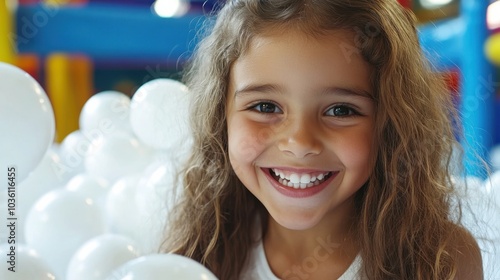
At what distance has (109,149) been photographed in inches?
54.1

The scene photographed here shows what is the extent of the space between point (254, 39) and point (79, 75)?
2.77 m

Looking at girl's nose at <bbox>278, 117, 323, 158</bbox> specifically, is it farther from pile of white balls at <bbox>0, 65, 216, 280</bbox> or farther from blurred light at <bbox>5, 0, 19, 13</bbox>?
blurred light at <bbox>5, 0, 19, 13</bbox>

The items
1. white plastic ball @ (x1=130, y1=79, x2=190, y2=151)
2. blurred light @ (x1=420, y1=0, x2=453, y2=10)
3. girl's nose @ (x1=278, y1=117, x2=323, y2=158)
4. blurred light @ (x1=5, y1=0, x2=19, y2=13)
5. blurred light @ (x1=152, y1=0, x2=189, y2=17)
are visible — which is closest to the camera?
girl's nose @ (x1=278, y1=117, x2=323, y2=158)

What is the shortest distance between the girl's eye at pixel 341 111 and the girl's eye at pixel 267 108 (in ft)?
0.23

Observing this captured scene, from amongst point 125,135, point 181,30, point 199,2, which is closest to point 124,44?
point 181,30

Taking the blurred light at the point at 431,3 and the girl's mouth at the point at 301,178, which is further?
the blurred light at the point at 431,3

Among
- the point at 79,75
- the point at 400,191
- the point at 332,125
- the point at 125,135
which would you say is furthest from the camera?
the point at 79,75

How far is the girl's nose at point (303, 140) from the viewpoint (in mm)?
860

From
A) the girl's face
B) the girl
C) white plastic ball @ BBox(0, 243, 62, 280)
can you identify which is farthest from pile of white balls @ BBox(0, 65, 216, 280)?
the girl's face

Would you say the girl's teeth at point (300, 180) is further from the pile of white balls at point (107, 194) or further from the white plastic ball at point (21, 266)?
the white plastic ball at point (21, 266)

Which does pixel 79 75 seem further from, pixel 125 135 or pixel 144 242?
pixel 144 242

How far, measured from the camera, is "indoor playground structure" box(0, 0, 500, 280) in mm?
799

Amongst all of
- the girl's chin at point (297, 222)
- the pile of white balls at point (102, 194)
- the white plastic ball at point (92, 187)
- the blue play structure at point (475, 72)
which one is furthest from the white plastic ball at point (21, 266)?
the blue play structure at point (475, 72)

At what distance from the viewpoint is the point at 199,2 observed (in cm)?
453
